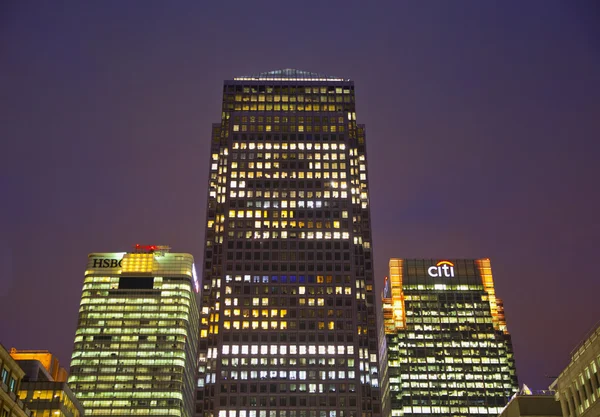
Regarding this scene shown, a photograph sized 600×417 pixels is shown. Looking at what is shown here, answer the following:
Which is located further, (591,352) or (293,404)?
(293,404)

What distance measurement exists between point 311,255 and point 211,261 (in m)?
27.9

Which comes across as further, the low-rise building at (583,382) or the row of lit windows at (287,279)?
the row of lit windows at (287,279)

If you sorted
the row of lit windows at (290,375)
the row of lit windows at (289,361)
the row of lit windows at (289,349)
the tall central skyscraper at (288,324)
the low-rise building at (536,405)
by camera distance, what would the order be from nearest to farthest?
1. the low-rise building at (536,405)
2. the tall central skyscraper at (288,324)
3. the row of lit windows at (290,375)
4. the row of lit windows at (289,361)
5. the row of lit windows at (289,349)

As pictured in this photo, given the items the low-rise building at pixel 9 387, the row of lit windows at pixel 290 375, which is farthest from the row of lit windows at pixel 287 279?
the low-rise building at pixel 9 387

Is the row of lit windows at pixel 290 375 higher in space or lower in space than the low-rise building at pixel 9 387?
higher

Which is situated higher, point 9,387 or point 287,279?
point 287,279

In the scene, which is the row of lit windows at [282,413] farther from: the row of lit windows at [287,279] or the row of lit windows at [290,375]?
the row of lit windows at [287,279]

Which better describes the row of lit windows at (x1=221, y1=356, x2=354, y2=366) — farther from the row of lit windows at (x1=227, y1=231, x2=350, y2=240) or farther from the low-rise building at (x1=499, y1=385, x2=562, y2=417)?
the low-rise building at (x1=499, y1=385, x2=562, y2=417)

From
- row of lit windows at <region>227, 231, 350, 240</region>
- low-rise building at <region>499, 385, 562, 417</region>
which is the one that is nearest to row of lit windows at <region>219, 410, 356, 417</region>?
row of lit windows at <region>227, 231, 350, 240</region>

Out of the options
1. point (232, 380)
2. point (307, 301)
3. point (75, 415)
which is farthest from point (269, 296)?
point (75, 415)

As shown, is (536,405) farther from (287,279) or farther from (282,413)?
(287,279)

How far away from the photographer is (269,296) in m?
189

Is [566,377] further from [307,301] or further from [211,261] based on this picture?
[211,261]

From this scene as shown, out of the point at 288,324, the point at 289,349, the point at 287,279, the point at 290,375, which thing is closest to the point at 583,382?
the point at 290,375
